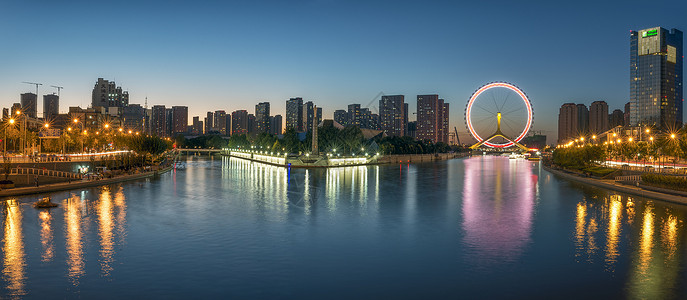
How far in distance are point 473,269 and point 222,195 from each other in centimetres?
2440

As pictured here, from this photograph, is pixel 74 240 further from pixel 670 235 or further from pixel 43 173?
pixel 43 173

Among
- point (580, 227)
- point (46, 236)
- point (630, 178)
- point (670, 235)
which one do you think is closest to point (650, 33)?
point (630, 178)

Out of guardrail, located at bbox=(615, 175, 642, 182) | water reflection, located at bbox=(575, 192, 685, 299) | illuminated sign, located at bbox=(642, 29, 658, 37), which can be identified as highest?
illuminated sign, located at bbox=(642, 29, 658, 37)

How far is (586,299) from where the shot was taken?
11.7 metres

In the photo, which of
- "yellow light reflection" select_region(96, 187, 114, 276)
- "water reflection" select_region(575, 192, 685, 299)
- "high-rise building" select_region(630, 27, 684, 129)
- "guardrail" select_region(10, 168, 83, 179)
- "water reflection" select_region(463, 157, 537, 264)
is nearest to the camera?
"water reflection" select_region(575, 192, 685, 299)

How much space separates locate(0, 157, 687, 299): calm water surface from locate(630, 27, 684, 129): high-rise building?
584 feet

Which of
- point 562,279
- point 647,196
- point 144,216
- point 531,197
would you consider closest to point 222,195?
point 144,216

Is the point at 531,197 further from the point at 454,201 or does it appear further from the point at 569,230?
the point at 569,230

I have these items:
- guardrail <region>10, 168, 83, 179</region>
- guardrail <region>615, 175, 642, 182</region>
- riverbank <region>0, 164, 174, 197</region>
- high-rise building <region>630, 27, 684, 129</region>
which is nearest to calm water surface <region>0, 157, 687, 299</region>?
riverbank <region>0, 164, 174, 197</region>

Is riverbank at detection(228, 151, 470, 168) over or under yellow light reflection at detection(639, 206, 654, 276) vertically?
over

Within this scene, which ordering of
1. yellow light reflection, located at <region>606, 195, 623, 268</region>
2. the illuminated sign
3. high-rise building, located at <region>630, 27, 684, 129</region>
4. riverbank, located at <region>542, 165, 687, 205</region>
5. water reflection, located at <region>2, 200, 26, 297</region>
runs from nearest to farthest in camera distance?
water reflection, located at <region>2, 200, 26, 297</region> → yellow light reflection, located at <region>606, 195, 623, 268</region> → riverbank, located at <region>542, 165, 687, 205</region> → the illuminated sign → high-rise building, located at <region>630, 27, 684, 129</region>

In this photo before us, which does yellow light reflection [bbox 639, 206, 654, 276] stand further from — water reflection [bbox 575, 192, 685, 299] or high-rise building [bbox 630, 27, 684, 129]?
high-rise building [bbox 630, 27, 684, 129]

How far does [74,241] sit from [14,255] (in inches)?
88.0

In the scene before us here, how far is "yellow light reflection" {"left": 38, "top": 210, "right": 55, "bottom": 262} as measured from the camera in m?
15.3
